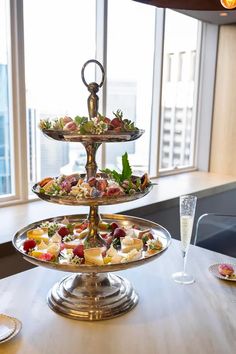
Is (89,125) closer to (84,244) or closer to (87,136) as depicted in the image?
(87,136)

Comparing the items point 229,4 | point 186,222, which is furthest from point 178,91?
point 186,222

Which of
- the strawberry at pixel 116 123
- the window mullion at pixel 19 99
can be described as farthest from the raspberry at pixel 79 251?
the window mullion at pixel 19 99

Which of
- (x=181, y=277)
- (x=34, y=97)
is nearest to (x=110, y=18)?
(x=34, y=97)

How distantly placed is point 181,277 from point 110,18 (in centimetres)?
209

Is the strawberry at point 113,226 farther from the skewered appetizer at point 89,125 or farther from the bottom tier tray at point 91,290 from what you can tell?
the skewered appetizer at point 89,125

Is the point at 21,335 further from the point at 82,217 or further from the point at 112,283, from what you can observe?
the point at 82,217

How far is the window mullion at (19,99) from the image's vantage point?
85.4 inches

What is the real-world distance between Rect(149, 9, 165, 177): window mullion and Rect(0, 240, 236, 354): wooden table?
6.61 feet

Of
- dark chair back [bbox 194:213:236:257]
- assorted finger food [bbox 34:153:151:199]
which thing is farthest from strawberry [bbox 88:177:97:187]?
dark chair back [bbox 194:213:236:257]

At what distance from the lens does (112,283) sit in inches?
47.8

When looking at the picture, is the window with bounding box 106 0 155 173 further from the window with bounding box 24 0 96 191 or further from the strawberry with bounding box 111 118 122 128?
the strawberry with bounding box 111 118 122 128

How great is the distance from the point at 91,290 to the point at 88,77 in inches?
75.1

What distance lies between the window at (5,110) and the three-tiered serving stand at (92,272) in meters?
1.20

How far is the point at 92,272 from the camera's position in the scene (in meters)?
1.01
